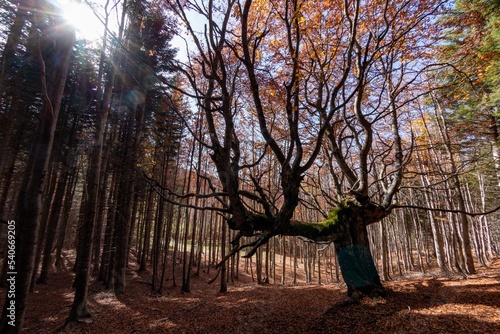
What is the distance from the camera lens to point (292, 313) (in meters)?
5.57

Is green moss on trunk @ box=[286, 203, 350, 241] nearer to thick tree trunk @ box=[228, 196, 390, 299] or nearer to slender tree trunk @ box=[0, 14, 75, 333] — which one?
thick tree trunk @ box=[228, 196, 390, 299]

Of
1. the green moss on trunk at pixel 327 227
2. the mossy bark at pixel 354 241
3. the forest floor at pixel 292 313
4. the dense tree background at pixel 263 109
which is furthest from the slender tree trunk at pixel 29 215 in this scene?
the mossy bark at pixel 354 241

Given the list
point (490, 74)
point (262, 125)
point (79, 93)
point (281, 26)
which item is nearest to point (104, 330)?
point (262, 125)

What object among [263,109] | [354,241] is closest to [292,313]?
[354,241]

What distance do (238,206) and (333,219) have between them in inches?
113

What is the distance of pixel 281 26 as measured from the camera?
5426 millimetres

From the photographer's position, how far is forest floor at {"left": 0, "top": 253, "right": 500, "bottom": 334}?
385 cm

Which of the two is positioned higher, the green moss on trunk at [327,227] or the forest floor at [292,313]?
the green moss on trunk at [327,227]

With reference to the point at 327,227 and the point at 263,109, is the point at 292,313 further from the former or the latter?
the point at 263,109

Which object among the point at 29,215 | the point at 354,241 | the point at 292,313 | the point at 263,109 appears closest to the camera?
the point at 29,215

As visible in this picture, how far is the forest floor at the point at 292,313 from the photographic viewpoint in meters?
3.85

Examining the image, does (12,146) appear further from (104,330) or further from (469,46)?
(469,46)

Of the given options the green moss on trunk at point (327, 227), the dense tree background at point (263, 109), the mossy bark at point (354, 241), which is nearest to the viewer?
the dense tree background at point (263, 109)

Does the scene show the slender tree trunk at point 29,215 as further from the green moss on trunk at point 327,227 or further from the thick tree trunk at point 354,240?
the thick tree trunk at point 354,240
